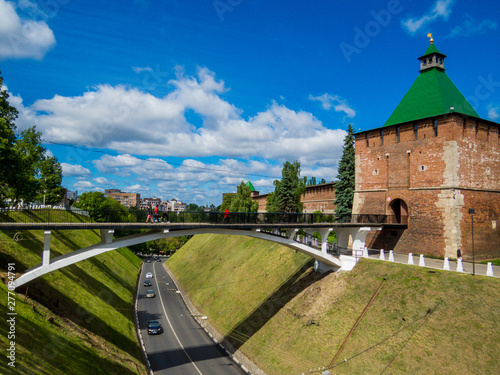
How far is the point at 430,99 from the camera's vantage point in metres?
30.2

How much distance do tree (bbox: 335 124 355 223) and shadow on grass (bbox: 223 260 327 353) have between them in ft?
41.4

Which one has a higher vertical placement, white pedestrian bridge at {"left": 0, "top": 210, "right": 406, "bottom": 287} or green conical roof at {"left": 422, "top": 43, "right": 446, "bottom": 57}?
green conical roof at {"left": 422, "top": 43, "right": 446, "bottom": 57}

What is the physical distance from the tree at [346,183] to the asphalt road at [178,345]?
20579mm

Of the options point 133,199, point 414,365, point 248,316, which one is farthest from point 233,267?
point 133,199

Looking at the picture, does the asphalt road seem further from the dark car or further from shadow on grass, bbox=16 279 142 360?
shadow on grass, bbox=16 279 142 360

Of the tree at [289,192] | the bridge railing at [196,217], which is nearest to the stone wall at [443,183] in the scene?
the bridge railing at [196,217]

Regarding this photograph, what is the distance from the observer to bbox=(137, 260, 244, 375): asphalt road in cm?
2216

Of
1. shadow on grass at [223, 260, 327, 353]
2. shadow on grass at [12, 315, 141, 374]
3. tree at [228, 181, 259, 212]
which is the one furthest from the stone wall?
tree at [228, 181, 259, 212]

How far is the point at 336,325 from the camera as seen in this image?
65.4ft

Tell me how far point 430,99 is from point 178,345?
31642mm

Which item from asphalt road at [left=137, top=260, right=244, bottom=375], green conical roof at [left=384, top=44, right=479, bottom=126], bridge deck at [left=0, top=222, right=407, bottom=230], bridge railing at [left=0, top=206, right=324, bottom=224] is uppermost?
green conical roof at [left=384, top=44, right=479, bottom=126]

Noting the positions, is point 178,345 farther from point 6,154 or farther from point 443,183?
point 443,183

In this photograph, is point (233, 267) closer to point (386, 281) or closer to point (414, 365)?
point (386, 281)

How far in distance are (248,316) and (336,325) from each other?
9053 millimetres
